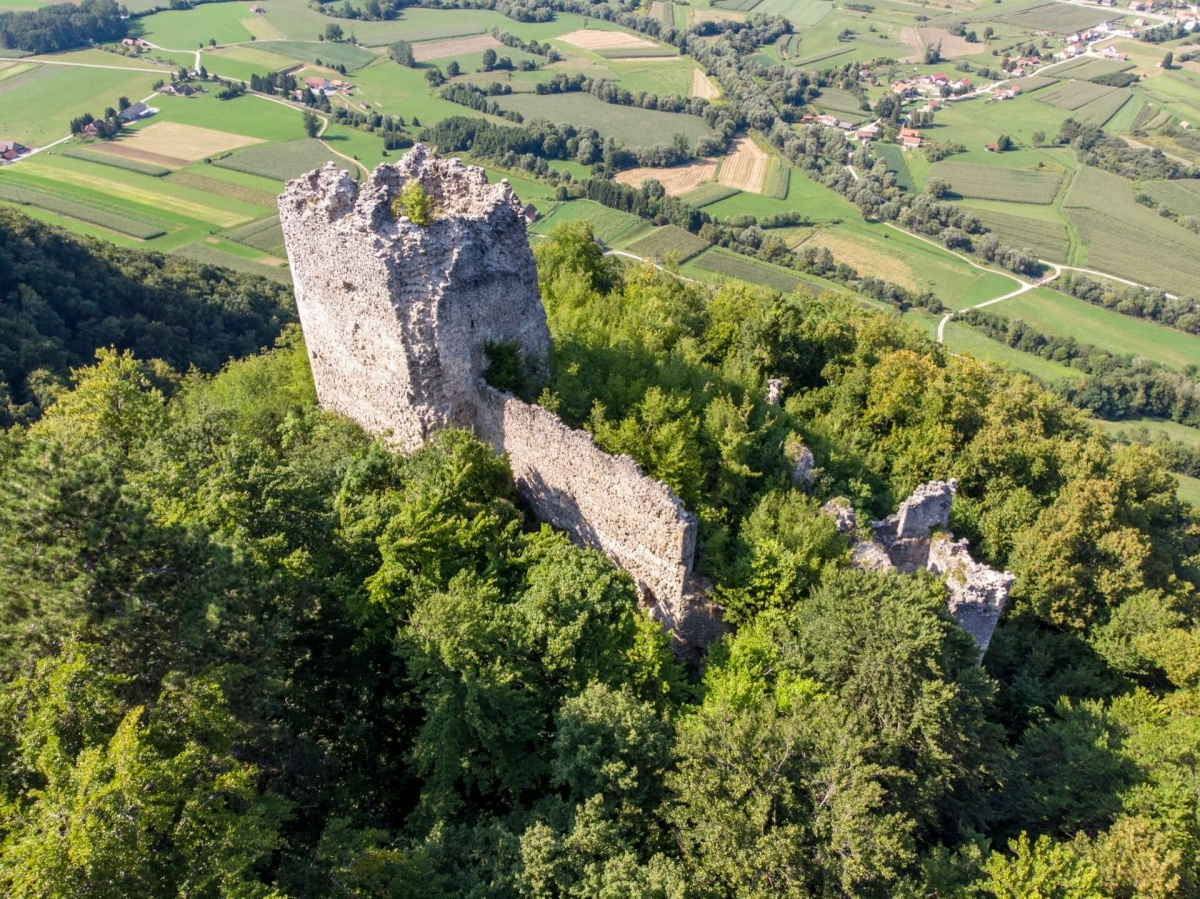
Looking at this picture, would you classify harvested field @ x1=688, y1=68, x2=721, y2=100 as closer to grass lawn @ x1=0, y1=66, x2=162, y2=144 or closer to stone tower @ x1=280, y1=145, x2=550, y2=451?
grass lawn @ x1=0, y1=66, x2=162, y2=144

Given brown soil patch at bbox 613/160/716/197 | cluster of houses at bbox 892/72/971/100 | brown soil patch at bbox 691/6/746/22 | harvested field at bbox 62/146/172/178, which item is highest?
brown soil patch at bbox 691/6/746/22

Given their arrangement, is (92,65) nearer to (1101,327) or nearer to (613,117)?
(613,117)

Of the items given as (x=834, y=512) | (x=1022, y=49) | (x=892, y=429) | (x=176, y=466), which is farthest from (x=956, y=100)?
(x=176, y=466)

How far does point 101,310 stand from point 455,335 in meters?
30.0

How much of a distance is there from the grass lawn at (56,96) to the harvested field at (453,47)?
2693cm

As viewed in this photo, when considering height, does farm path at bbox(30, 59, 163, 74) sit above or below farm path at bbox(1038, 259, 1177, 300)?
above

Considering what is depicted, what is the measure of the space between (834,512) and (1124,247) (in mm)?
59365

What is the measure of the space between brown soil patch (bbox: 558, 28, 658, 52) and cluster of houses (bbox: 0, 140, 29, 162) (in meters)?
58.4

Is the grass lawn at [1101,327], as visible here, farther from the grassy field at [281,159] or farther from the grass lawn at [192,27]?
the grass lawn at [192,27]

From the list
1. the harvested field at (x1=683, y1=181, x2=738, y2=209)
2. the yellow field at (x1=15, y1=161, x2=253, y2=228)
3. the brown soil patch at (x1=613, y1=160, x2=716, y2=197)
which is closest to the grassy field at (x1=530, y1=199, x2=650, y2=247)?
the brown soil patch at (x1=613, y1=160, x2=716, y2=197)

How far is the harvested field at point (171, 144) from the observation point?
6012 centimetres

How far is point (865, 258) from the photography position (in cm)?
5619

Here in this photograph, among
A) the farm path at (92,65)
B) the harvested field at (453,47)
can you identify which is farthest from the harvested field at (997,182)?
the farm path at (92,65)

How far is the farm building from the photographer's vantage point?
66.3 meters
